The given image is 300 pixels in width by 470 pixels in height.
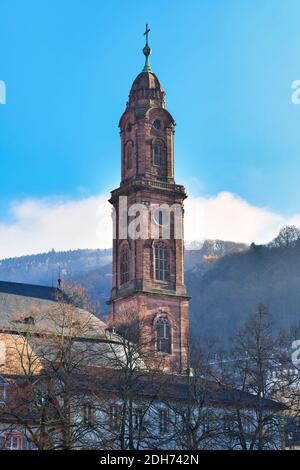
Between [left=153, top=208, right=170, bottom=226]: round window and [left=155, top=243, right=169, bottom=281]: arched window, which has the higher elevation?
[left=153, top=208, right=170, bottom=226]: round window

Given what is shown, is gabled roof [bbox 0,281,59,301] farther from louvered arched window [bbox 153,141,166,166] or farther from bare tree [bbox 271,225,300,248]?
bare tree [bbox 271,225,300,248]

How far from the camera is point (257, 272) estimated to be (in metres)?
172

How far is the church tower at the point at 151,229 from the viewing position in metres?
80.9

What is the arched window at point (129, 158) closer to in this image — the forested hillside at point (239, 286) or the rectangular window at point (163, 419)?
the rectangular window at point (163, 419)

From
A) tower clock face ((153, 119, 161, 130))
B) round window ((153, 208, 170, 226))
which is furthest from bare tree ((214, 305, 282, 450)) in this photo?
tower clock face ((153, 119, 161, 130))

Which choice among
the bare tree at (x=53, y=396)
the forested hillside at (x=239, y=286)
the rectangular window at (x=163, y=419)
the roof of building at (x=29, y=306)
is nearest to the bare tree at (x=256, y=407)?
the rectangular window at (x=163, y=419)

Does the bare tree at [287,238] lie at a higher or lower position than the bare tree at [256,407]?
higher

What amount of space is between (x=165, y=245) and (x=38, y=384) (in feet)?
113

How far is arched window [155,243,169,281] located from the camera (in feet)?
271

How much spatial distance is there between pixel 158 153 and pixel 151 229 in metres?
7.57

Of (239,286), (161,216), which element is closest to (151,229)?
(161,216)

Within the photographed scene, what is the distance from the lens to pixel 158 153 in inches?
3386

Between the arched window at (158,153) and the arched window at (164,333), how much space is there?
46.4ft
